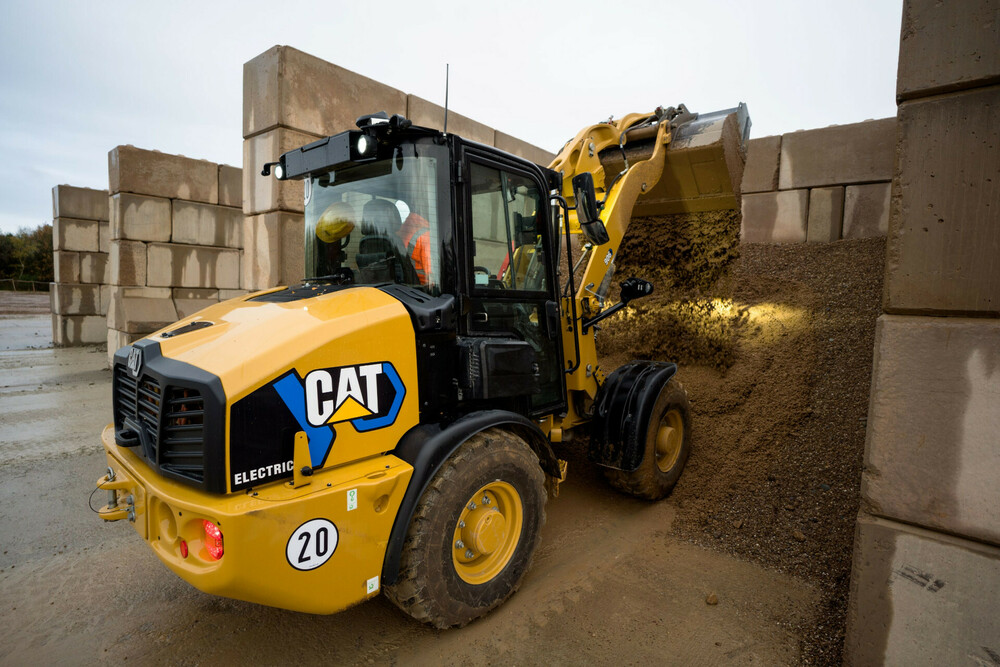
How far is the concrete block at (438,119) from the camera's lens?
21.9 ft

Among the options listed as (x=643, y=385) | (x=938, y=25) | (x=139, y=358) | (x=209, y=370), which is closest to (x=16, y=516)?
(x=139, y=358)

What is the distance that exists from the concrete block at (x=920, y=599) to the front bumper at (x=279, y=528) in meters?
1.94

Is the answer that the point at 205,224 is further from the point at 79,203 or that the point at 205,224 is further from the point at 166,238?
the point at 79,203

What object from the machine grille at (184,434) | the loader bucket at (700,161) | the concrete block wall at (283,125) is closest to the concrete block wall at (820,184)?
the loader bucket at (700,161)

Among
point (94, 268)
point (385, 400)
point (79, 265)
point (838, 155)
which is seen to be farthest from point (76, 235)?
point (838, 155)

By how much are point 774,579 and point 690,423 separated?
149 centimetres

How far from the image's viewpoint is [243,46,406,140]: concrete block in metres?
5.45

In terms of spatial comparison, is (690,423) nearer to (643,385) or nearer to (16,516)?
(643,385)

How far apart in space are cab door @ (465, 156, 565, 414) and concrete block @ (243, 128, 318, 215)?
3358 millimetres

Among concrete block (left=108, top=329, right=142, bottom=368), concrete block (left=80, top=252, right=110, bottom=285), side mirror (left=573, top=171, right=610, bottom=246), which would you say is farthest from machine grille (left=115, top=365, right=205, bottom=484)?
concrete block (left=80, top=252, right=110, bottom=285)

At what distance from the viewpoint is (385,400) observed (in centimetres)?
244

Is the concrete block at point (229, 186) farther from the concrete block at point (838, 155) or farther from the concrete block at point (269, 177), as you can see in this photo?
the concrete block at point (838, 155)

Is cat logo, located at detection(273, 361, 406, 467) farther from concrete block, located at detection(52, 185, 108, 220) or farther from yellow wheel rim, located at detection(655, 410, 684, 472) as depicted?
concrete block, located at detection(52, 185, 108, 220)

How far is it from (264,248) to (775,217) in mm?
7037
